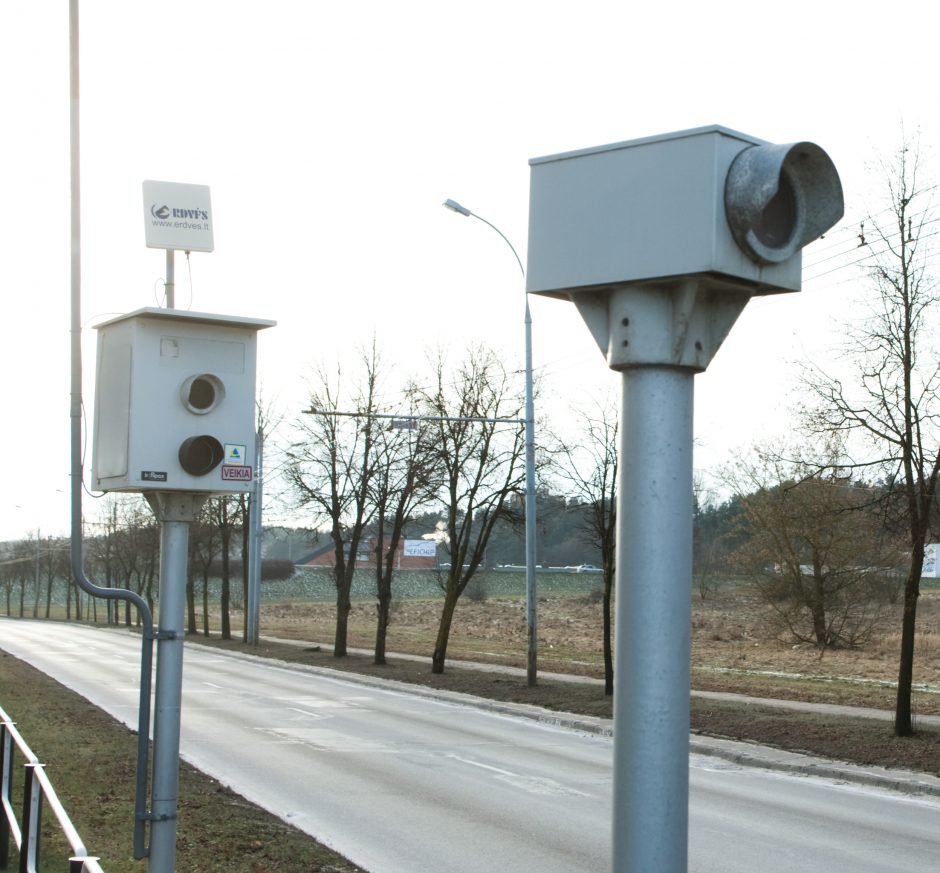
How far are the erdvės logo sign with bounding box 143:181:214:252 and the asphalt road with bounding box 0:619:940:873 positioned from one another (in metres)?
5.39

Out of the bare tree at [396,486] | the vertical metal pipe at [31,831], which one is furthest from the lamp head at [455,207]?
the vertical metal pipe at [31,831]

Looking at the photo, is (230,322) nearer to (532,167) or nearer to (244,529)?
(532,167)

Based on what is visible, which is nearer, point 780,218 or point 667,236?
point 667,236

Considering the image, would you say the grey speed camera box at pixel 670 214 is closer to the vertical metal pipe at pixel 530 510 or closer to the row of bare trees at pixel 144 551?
the vertical metal pipe at pixel 530 510

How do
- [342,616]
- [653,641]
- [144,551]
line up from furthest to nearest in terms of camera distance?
[144,551] < [342,616] < [653,641]

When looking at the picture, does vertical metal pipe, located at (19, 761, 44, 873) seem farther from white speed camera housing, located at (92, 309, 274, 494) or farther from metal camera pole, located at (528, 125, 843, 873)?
metal camera pole, located at (528, 125, 843, 873)

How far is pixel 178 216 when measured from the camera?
5840 millimetres

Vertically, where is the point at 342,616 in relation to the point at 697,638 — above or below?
above

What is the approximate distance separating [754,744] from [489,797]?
6.09m

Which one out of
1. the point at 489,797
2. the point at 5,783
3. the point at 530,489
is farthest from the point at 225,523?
the point at 5,783

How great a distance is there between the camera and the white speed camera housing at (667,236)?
2.54 m

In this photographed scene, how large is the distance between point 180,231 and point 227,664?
103 feet

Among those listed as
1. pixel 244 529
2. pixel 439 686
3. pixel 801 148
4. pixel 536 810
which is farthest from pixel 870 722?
pixel 244 529

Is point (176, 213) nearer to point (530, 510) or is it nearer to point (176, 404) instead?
point (176, 404)
